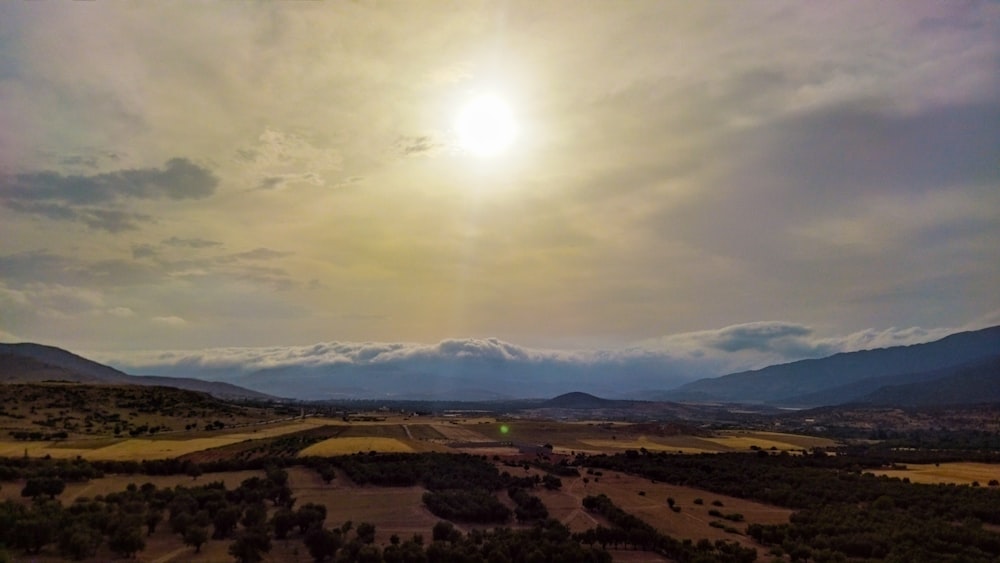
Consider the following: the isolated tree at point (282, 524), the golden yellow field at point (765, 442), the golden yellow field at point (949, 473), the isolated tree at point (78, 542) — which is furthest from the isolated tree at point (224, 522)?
the golden yellow field at point (765, 442)

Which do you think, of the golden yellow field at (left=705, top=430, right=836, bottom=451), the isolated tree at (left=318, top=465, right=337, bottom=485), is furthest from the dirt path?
the golden yellow field at (left=705, top=430, right=836, bottom=451)

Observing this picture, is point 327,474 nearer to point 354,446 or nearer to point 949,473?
point 354,446

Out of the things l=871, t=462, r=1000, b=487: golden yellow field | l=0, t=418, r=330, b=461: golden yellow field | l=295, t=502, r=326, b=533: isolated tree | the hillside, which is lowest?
l=871, t=462, r=1000, b=487: golden yellow field

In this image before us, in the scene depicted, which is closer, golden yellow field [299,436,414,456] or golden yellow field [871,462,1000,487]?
golden yellow field [871,462,1000,487]

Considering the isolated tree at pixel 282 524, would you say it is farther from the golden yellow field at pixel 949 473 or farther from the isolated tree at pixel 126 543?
the golden yellow field at pixel 949 473

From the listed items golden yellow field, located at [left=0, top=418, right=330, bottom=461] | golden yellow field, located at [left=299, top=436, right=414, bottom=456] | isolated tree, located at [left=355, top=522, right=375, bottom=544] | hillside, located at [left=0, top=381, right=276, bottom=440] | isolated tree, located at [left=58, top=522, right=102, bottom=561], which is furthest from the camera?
hillside, located at [left=0, top=381, right=276, bottom=440]

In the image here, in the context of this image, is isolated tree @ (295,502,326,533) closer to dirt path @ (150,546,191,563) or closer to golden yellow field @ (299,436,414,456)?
dirt path @ (150,546,191,563)

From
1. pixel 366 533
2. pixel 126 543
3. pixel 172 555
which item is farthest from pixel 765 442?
pixel 126 543
